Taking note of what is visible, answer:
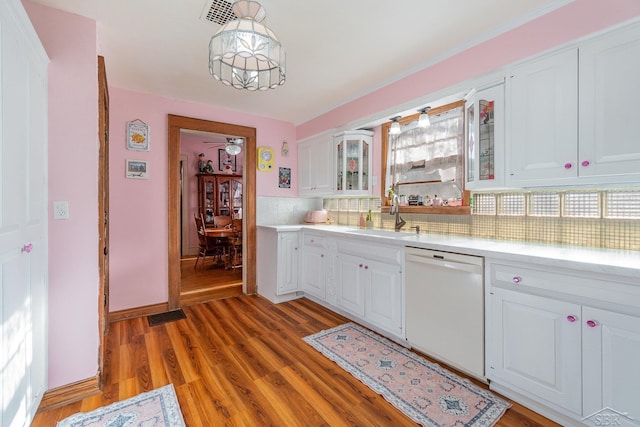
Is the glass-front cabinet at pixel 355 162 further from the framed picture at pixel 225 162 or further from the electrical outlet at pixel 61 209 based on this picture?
the framed picture at pixel 225 162

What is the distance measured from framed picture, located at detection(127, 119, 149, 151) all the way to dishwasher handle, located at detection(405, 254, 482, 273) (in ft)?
9.96

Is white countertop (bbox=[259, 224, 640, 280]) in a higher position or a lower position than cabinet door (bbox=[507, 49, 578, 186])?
lower

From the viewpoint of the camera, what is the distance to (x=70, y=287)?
6.12 ft

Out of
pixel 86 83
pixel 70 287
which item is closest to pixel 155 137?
A: pixel 86 83

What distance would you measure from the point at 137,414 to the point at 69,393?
54cm

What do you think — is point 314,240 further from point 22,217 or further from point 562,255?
point 22,217

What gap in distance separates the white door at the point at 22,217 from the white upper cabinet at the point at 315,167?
8.84ft

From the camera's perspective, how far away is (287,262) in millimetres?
3645

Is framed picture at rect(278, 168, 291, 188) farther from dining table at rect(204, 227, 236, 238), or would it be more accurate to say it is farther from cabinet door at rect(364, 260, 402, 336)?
cabinet door at rect(364, 260, 402, 336)

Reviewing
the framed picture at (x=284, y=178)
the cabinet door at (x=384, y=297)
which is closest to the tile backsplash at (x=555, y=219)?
the cabinet door at (x=384, y=297)

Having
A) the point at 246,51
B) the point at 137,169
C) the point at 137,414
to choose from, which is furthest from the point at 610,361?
the point at 137,169

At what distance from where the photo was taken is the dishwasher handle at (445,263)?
75.3 inches

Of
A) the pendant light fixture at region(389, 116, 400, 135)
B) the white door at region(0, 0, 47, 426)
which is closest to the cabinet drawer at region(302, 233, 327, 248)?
the pendant light fixture at region(389, 116, 400, 135)

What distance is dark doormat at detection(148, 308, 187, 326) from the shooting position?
3051 millimetres
